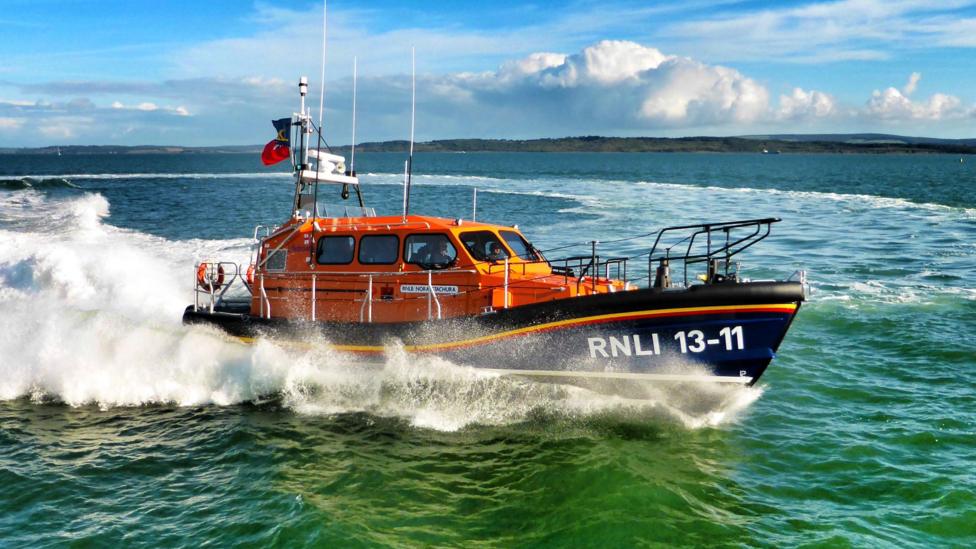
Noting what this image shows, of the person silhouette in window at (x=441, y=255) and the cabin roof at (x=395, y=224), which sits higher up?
the cabin roof at (x=395, y=224)

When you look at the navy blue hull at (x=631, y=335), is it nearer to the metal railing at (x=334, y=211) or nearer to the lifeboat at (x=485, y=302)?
the lifeboat at (x=485, y=302)

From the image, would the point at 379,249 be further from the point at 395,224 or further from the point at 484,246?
the point at 484,246

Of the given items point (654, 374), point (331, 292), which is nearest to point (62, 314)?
point (331, 292)

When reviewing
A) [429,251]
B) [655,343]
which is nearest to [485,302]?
[429,251]

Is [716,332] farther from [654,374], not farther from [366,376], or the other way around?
[366,376]

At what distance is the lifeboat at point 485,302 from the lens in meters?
7.98

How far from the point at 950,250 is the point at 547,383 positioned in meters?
17.5

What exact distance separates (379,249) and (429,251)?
0.72m

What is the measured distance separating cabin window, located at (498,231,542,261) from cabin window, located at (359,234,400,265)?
1.42m

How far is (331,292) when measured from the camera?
33.7 ft

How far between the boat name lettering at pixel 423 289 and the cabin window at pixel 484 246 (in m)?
0.51

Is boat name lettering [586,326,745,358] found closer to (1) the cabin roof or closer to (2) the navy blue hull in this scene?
(2) the navy blue hull

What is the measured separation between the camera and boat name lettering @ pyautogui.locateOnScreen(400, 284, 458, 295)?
9.54 meters

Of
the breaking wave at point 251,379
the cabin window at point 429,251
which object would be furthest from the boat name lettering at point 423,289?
the breaking wave at point 251,379
